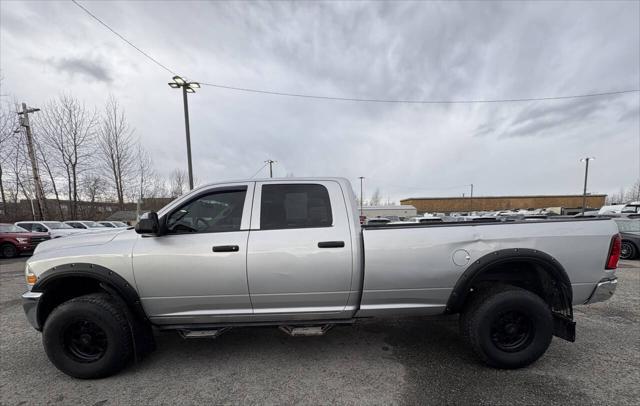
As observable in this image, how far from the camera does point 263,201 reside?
112 inches

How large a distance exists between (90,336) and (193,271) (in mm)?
1285

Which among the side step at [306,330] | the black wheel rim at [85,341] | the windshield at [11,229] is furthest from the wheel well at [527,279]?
the windshield at [11,229]

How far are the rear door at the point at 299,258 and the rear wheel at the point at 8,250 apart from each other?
15270 millimetres

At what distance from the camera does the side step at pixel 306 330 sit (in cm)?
273

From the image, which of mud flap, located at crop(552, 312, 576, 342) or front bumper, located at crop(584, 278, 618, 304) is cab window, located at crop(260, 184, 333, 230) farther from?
front bumper, located at crop(584, 278, 618, 304)

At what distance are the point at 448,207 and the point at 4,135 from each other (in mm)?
72275

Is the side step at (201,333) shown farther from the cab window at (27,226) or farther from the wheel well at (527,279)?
the cab window at (27,226)

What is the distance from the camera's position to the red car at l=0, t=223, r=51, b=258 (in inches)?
448

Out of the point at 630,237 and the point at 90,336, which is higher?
the point at 90,336

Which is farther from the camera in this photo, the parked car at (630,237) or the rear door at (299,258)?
the parked car at (630,237)

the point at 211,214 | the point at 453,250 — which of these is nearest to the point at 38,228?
the point at 211,214

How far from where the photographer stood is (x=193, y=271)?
8.63 feet

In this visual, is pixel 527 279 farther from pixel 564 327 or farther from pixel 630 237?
pixel 630 237

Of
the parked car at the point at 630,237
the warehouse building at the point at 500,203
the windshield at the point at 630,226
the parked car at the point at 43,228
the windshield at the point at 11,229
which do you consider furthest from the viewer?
the warehouse building at the point at 500,203
